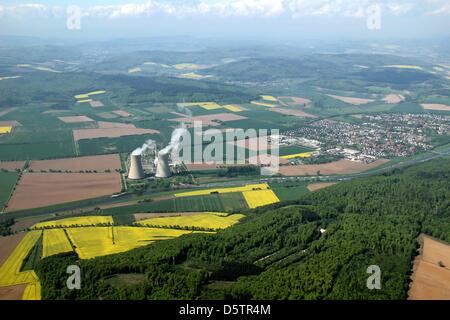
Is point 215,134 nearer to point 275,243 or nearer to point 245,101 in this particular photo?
point 245,101

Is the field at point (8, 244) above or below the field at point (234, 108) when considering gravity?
below

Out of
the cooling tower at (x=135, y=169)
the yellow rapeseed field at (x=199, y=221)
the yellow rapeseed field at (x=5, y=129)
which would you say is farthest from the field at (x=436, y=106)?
the yellow rapeseed field at (x=5, y=129)

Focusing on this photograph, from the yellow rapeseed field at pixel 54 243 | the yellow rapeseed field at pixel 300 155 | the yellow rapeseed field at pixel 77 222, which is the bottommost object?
the yellow rapeseed field at pixel 77 222

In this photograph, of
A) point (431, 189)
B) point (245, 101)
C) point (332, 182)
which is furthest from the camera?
point (245, 101)

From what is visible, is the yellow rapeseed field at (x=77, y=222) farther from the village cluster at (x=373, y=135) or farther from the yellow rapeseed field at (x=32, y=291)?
the village cluster at (x=373, y=135)

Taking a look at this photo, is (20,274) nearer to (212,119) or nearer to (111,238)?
(111,238)

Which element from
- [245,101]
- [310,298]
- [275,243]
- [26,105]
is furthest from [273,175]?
[26,105]

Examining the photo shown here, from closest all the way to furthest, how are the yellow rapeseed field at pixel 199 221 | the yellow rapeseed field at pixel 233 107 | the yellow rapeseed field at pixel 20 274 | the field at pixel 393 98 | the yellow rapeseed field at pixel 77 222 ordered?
1. the yellow rapeseed field at pixel 20 274
2. the yellow rapeseed field at pixel 77 222
3. the yellow rapeseed field at pixel 199 221
4. the yellow rapeseed field at pixel 233 107
5. the field at pixel 393 98
